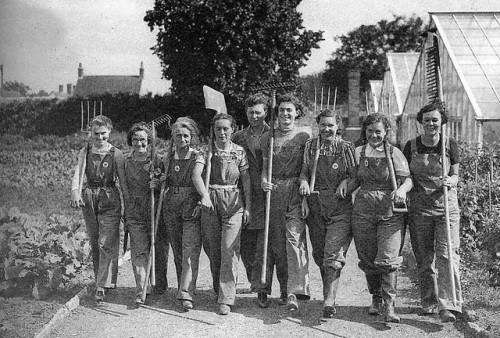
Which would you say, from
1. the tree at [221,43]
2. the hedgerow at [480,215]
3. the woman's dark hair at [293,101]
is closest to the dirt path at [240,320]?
the hedgerow at [480,215]

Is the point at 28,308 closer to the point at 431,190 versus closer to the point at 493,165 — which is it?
the point at 431,190

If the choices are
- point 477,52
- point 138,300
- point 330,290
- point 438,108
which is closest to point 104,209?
point 138,300

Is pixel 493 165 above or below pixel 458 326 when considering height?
above

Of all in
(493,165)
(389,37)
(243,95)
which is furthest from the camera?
Answer: (389,37)

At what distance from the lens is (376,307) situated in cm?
579

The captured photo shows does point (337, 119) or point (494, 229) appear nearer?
point (337, 119)

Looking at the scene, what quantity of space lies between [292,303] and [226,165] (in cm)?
147

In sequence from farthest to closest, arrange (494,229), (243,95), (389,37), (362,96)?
1. (389,37)
2. (362,96)
3. (243,95)
4. (494,229)

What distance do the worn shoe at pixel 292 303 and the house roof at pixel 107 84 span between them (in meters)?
47.5

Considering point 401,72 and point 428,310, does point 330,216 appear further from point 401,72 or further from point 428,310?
point 401,72

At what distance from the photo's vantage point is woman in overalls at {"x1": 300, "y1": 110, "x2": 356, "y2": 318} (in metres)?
5.67

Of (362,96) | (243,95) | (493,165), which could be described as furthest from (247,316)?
(362,96)

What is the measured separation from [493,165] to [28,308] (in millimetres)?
7573

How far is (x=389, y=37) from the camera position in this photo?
62.1m
